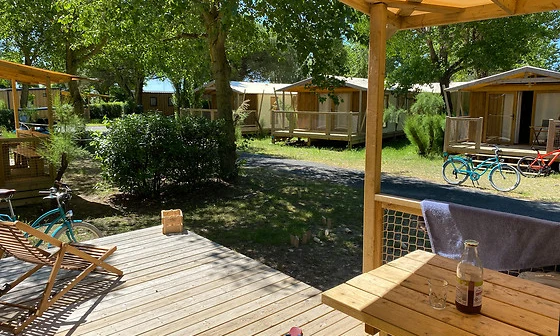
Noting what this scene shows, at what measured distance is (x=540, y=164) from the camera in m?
11.9

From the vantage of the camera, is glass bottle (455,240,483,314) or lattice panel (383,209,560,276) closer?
glass bottle (455,240,483,314)

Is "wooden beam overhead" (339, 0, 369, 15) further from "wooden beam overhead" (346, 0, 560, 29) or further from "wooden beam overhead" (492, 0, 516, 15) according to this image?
"wooden beam overhead" (492, 0, 516, 15)

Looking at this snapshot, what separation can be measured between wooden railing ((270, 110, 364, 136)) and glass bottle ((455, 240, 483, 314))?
53.0ft

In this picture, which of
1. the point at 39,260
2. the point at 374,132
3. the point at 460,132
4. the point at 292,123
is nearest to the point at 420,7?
the point at 374,132

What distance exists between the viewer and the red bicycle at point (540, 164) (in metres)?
11.4

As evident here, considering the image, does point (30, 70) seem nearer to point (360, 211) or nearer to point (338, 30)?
point (338, 30)

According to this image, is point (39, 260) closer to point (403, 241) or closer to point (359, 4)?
point (359, 4)

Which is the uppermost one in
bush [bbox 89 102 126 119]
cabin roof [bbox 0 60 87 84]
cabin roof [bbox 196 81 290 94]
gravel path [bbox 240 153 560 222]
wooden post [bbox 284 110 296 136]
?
cabin roof [bbox 196 81 290 94]

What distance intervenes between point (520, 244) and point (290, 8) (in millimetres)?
5756

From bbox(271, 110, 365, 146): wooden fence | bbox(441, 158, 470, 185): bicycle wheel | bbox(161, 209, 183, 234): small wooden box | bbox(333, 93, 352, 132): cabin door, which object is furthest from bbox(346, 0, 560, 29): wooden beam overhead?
bbox(333, 93, 352, 132): cabin door

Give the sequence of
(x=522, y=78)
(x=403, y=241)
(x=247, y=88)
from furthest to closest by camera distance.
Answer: (x=247, y=88) → (x=522, y=78) → (x=403, y=241)

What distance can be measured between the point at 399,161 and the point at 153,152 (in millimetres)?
9533

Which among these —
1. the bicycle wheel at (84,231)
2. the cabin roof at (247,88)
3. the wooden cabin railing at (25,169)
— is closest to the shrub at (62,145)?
the wooden cabin railing at (25,169)

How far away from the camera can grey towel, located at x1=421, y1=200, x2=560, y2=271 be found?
236 centimetres
